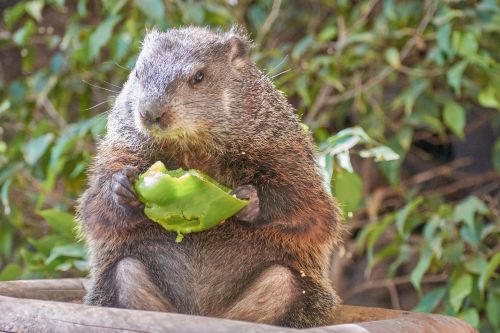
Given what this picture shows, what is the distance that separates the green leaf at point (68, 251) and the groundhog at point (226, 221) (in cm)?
69

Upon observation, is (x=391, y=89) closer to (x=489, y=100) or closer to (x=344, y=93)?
(x=344, y=93)

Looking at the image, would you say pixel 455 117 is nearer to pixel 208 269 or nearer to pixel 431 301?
pixel 431 301

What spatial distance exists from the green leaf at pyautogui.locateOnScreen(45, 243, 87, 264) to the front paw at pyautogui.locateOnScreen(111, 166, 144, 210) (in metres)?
1.03

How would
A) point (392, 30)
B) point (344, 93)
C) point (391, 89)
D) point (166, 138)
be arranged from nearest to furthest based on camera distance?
1. point (166, 138)
2. point (392, 30)
3. point (344, 93)
4. point (391, 89)

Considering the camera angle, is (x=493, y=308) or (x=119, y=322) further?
(x=493, y=308)

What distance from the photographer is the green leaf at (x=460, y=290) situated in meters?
3.35

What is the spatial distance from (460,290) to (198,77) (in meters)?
1.56

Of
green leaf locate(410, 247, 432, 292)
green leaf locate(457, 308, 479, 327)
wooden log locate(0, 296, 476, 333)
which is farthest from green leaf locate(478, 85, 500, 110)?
wooden log locate(0, 296, 476, 333)

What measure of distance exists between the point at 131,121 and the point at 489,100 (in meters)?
1.97

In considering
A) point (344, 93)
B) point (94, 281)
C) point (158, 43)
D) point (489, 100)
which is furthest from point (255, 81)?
point (344, 93)

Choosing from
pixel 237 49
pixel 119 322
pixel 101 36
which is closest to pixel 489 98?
pixel 237 49

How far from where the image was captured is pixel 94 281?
2588mm

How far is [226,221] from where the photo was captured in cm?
250

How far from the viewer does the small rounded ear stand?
275 cm
